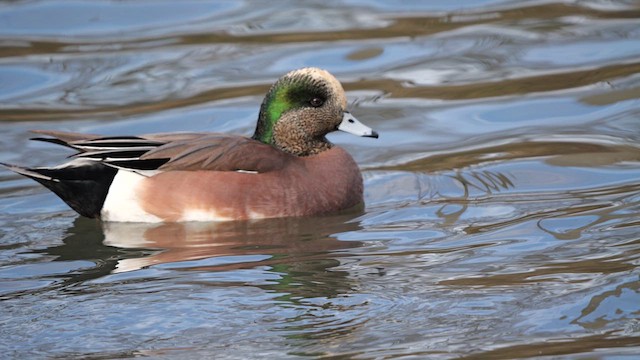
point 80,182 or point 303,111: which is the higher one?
point 303,111

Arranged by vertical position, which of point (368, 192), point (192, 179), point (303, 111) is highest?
point (303, 111)

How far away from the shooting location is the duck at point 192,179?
285 inches

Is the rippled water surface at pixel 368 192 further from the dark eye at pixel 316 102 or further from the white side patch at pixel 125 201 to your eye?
the dark eye at pixel 316 102

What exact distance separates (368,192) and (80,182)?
166cm

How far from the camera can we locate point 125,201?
24.1ft


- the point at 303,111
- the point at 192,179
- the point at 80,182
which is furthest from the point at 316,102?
the point at 80,182

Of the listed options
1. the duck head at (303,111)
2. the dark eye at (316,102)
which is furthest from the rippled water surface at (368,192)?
the dark eye at (316,102)

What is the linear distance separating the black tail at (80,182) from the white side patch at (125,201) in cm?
3

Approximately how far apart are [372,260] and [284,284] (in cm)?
53

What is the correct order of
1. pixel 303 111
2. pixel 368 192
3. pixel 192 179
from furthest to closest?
pixel 368 192
pixel 303 111
pixel 192 179

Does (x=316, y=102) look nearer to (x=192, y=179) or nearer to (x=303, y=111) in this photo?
(x=303, y=111)

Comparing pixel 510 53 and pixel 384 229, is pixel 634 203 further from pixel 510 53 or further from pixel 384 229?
pixel 510 53

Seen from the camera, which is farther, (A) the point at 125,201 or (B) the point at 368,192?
(B) the point at 368,192

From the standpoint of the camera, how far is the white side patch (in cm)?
733
